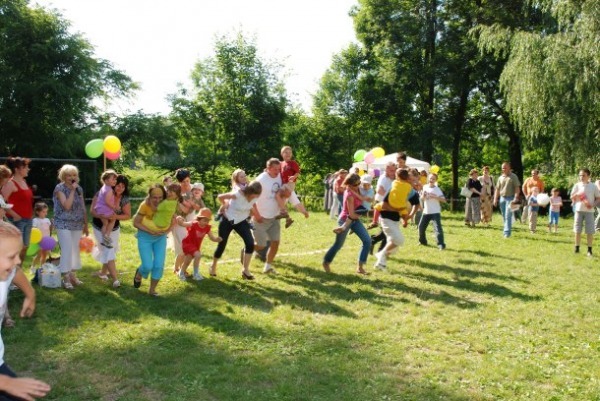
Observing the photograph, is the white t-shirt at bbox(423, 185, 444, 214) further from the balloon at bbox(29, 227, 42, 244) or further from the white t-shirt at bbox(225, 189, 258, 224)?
the balloon at bbox(29, 227, 42, 244)

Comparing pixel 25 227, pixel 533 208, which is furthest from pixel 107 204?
pixel 533 208

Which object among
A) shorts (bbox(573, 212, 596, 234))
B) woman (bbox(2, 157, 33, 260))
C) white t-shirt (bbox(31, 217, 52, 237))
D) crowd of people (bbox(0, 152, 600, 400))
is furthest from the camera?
shorts (bbox(573, 212, 596, 234))

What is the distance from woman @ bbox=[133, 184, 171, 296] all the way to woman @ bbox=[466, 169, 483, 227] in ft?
37.6

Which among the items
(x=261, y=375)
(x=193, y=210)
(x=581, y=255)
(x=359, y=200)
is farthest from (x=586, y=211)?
(x=261, y=375)

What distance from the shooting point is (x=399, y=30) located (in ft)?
93.7

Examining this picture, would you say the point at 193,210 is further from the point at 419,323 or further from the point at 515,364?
the point at 515,364

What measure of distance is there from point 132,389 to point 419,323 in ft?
11.0

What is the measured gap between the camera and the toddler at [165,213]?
697cm

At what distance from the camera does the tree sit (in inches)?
952

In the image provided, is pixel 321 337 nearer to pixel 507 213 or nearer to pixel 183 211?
pixel 183 211

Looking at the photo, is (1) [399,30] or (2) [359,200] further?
(1) [399,30]

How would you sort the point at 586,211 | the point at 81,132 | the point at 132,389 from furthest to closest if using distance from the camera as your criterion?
1. the point at 81,132
2. the point at 586,211
3. the point at 132,389

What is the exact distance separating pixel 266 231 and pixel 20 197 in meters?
3.58

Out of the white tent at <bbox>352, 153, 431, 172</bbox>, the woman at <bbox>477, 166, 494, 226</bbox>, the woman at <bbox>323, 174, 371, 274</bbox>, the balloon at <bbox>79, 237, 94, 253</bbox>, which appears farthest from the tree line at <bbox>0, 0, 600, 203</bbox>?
the balloon at <bbox>79, 237, 94, 253</bbox>
